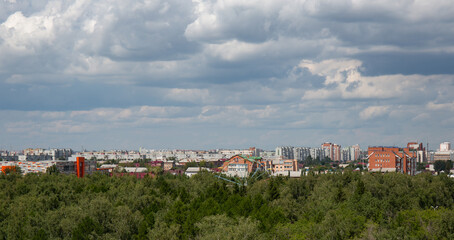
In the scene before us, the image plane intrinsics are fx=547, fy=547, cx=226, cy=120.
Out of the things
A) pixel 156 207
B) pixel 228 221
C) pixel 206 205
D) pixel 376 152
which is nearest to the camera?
pixel 228 221

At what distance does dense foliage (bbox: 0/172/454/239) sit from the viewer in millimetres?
44312

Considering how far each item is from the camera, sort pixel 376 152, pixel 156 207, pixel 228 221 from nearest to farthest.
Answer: pixel 228 221
pixel 156 207
pixel 376 152

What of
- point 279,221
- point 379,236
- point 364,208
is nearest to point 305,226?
point 279,221

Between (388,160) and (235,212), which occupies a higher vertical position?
(388,160)

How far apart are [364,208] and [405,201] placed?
8.87 meters

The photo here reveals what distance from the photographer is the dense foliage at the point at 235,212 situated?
145 feet

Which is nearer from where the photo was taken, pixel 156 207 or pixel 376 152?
pixel 156 207

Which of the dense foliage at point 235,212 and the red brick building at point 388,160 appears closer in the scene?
the dense foliage at point 235,212

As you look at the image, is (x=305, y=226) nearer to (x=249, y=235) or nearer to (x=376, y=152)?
(x=249, y=235)

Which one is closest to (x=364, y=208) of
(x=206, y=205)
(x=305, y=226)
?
(x=305, y=226)

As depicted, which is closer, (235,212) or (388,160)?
(235,212)

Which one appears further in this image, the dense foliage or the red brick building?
the red brick building

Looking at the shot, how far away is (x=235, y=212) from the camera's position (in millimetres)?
54594

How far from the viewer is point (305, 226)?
4688 centimetres
